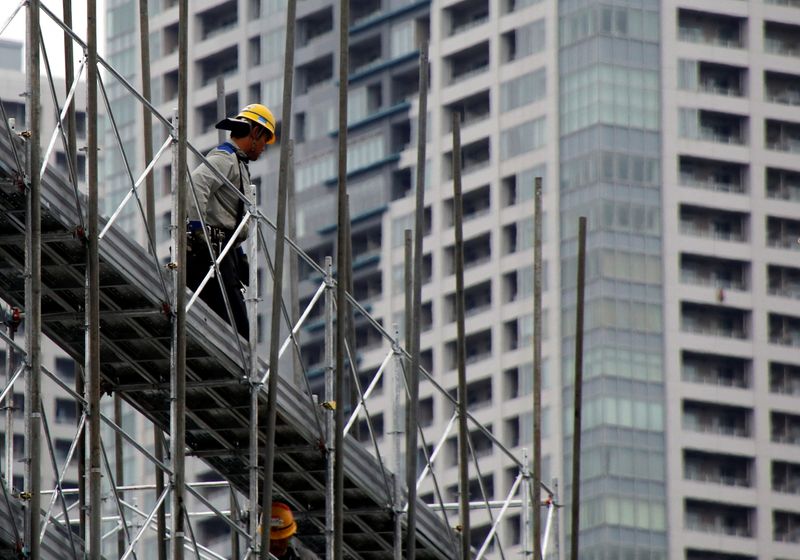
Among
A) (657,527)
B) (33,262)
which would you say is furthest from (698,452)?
(33,262)

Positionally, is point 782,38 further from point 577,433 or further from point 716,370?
point 577,433

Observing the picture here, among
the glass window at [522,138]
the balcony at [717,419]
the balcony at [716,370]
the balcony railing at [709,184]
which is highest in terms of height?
the glass window at [522,138]

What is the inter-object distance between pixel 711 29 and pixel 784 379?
15.6 m

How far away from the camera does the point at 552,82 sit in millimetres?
94062

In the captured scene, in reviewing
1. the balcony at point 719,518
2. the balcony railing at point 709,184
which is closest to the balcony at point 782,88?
the balcony railing at point 709,184

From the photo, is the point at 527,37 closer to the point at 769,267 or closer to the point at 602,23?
the point at 602,23

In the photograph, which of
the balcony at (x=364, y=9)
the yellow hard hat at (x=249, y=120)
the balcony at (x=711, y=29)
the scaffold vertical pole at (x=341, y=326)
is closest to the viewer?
the yellow hard hat at (x=249, y=120)

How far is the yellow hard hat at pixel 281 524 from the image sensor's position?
57.7ft

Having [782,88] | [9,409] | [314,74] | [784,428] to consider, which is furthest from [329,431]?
[314,74]

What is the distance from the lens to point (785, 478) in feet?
297

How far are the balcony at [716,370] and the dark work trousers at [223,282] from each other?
72.5m

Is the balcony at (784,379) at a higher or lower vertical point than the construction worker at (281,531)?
higher

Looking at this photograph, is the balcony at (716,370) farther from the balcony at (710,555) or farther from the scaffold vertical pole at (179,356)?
the scaffold vertical pole at (179,356)

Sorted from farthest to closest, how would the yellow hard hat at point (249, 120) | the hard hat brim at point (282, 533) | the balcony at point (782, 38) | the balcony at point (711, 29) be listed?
the balcony at point (782, 38) < the balcony at point (711, 29) < the yellow hard hat at point (249, 120) < the hard hat brim at point (282, 533)
